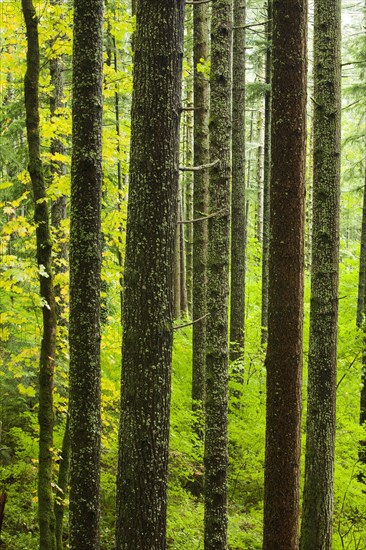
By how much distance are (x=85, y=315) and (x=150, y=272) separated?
5.62 ft

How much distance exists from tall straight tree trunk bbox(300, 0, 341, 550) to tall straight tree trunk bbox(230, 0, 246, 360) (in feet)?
16.1

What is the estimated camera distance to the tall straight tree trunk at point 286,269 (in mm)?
5285

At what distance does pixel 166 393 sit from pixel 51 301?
106 inches

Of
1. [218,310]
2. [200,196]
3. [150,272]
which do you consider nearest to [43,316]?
[218,310]

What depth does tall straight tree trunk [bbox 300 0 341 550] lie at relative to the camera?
7.16m

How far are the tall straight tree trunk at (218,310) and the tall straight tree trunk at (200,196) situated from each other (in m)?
2.96

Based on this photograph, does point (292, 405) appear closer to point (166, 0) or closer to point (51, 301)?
point (51, 301)

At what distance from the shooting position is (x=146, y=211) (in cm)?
387

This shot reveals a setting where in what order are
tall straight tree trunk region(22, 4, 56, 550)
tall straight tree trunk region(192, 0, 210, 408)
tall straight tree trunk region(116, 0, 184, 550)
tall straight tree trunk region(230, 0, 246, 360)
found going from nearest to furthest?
tall straight tree trunk region(116, 0, 184, 550) < tall straight tree trunk region(22, 4, 56, 550) < tall straight tree trunk region(192, 0, 210, 408) < tall straight tree trunk region(230, 0, 246, 360)

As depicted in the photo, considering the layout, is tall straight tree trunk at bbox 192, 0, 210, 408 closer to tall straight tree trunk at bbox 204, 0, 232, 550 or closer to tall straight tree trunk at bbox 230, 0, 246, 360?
tall straight tree trunk at bbox 230, 0, 246, 360

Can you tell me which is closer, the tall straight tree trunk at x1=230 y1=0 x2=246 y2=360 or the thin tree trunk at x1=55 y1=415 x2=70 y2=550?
the thin tree trunk at x1=55 y1=415 x2=70 y2=550

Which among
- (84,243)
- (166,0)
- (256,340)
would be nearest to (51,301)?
(84,243)

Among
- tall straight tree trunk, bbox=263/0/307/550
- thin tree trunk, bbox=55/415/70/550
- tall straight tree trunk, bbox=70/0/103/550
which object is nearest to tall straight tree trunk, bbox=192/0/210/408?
thin tree trunk, bbox=55/415/70/550

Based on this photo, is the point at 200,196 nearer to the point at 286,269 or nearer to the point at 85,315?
the point at 286,269
